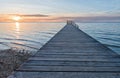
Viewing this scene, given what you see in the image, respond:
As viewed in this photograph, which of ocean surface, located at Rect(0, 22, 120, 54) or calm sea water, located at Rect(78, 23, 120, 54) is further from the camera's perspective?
ocean surface, located at Rect(0, 22, 120, 54)

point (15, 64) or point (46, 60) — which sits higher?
point (46, 60)

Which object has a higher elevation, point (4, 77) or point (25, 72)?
point (25, 72)

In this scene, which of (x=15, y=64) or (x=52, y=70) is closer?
(x=52, y=70)

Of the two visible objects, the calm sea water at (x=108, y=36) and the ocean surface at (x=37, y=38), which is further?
the ocean surface at (x=37, y=38)

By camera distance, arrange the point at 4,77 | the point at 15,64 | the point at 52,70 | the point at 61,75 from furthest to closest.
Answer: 1. the point at 15,64
2. the point at 4,77
3. the point at 52,70
4. the point at 61,75

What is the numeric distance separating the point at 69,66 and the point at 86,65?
0.44 metres

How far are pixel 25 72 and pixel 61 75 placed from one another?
0.81 metres

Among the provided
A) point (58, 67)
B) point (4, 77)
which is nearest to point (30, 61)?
point (58, 67)

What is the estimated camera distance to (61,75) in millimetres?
5172

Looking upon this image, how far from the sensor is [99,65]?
6066 mm

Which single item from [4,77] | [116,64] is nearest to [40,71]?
[116,64]

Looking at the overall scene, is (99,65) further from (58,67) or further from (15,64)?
(15,64)

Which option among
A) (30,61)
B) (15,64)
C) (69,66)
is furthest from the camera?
(15,64)

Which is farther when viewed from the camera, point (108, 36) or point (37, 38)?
point (108, 36)
